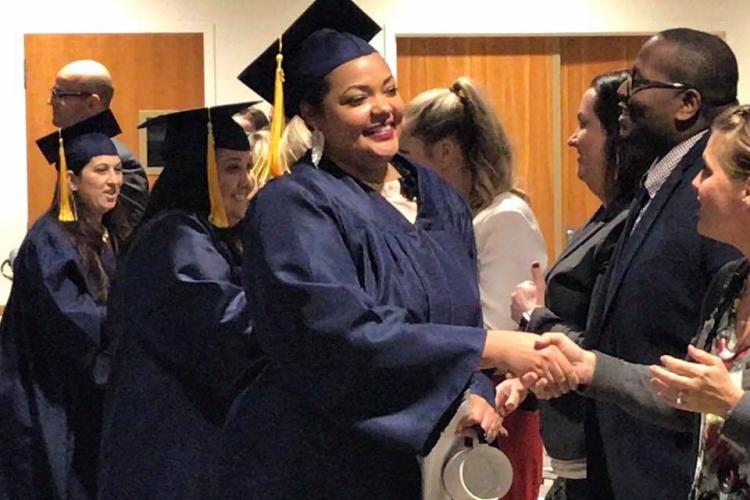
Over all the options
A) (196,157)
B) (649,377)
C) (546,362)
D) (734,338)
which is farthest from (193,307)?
(734,338)

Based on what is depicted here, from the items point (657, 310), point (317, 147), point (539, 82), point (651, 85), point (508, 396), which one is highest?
point (539, 82)

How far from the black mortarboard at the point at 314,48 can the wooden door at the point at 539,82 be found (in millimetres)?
3655

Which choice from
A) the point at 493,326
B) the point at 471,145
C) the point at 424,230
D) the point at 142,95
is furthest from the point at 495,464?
the point at 142,95

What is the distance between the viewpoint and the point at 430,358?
2072mm

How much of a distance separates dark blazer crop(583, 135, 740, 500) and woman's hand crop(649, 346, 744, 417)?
41cm

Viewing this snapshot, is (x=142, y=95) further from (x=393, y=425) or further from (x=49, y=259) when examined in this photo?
(x=393, y=425)

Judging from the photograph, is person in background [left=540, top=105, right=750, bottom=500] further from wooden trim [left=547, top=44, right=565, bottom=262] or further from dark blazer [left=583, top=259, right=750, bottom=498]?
wooden trim [left=547, top=44, right=565, bottom=262]

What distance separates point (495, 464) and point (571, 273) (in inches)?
23.1

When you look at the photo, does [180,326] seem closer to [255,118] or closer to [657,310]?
[657,310]

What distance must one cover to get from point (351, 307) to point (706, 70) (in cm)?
89

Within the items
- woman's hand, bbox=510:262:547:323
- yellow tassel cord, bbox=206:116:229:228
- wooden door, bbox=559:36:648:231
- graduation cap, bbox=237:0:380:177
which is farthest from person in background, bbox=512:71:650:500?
wooden door, bbox=559:36:648:231

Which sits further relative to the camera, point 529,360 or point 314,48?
point 314,48

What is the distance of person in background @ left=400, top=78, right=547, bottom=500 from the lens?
3.22m

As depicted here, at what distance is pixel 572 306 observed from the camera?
106 inches
